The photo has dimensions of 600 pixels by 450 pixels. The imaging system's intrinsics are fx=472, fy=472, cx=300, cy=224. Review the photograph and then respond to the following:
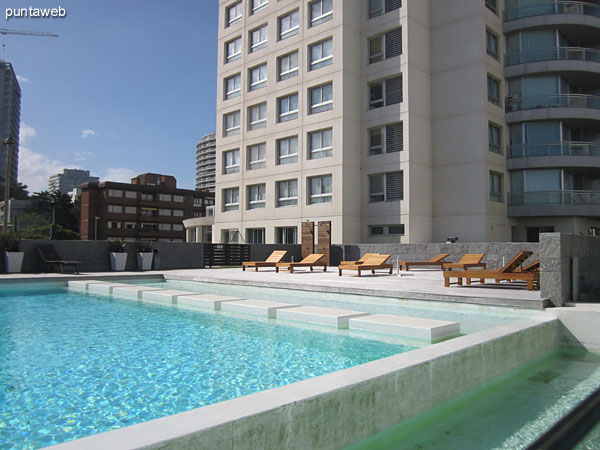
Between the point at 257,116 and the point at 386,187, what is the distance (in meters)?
11.6

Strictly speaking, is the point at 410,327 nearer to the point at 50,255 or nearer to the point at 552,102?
the point at 50,255

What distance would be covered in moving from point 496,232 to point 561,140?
7.04 meters

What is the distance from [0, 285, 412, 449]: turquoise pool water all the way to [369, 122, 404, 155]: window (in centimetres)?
2047

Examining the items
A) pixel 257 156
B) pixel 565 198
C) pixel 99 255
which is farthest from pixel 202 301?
pixel 565 198

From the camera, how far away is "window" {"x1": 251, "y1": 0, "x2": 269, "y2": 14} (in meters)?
33.8

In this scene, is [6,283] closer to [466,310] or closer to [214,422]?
[466,310]

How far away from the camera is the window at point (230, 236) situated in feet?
113

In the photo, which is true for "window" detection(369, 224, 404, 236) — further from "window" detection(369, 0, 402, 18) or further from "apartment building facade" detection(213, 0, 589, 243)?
"window" detection(369, 0, 402, 18)

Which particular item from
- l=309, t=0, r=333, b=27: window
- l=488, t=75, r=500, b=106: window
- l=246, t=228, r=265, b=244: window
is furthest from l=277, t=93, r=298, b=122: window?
l=488, t=75, r=500, b=106: window

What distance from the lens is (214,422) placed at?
9.19 ft

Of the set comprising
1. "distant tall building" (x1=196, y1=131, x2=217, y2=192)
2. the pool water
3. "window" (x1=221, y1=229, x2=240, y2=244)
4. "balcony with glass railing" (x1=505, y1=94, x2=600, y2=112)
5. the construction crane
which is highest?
the construction crane

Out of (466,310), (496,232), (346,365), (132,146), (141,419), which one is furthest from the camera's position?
(132,146)

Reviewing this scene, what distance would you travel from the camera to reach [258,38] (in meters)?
34.4

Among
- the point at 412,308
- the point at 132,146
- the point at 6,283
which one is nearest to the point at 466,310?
the point at 412,308
